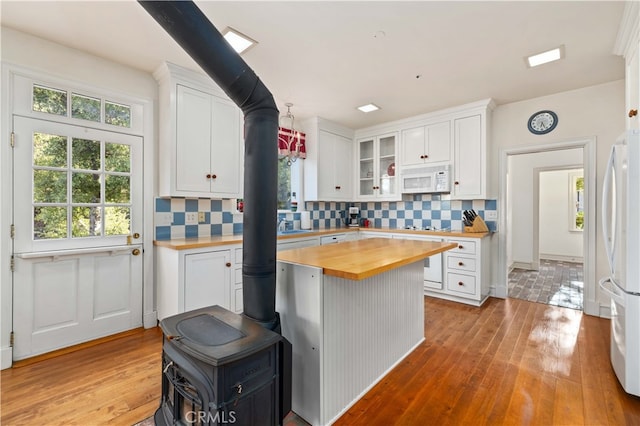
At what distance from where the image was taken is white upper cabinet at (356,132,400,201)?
4496 mm

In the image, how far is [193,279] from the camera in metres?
2.53

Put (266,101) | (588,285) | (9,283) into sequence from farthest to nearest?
1. (588,285)
2. (9,283)
3. (266,101)

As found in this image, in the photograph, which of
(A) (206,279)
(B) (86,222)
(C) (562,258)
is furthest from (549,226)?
(B) (86,222)

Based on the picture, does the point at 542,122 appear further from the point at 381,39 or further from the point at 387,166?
the point at 381,39

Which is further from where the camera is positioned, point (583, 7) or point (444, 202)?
point (444, 202)

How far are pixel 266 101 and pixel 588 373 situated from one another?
2.80 meters

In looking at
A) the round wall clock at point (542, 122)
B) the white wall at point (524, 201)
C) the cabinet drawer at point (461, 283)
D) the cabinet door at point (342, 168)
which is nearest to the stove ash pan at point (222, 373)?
the cabinet drawer at point (461, 283)

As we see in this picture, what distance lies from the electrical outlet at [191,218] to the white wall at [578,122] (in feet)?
12.2

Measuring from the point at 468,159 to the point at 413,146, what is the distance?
79 cm

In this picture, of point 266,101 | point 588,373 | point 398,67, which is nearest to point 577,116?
point 398,67

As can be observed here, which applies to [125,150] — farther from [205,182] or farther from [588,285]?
[588,285]

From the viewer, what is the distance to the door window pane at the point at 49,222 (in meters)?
2.28

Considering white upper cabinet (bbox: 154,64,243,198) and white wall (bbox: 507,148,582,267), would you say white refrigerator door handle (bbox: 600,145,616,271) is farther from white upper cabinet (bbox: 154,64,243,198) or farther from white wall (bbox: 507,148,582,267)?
white wall (bbox: 507,148,582,267)

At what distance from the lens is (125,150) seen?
2.73m
